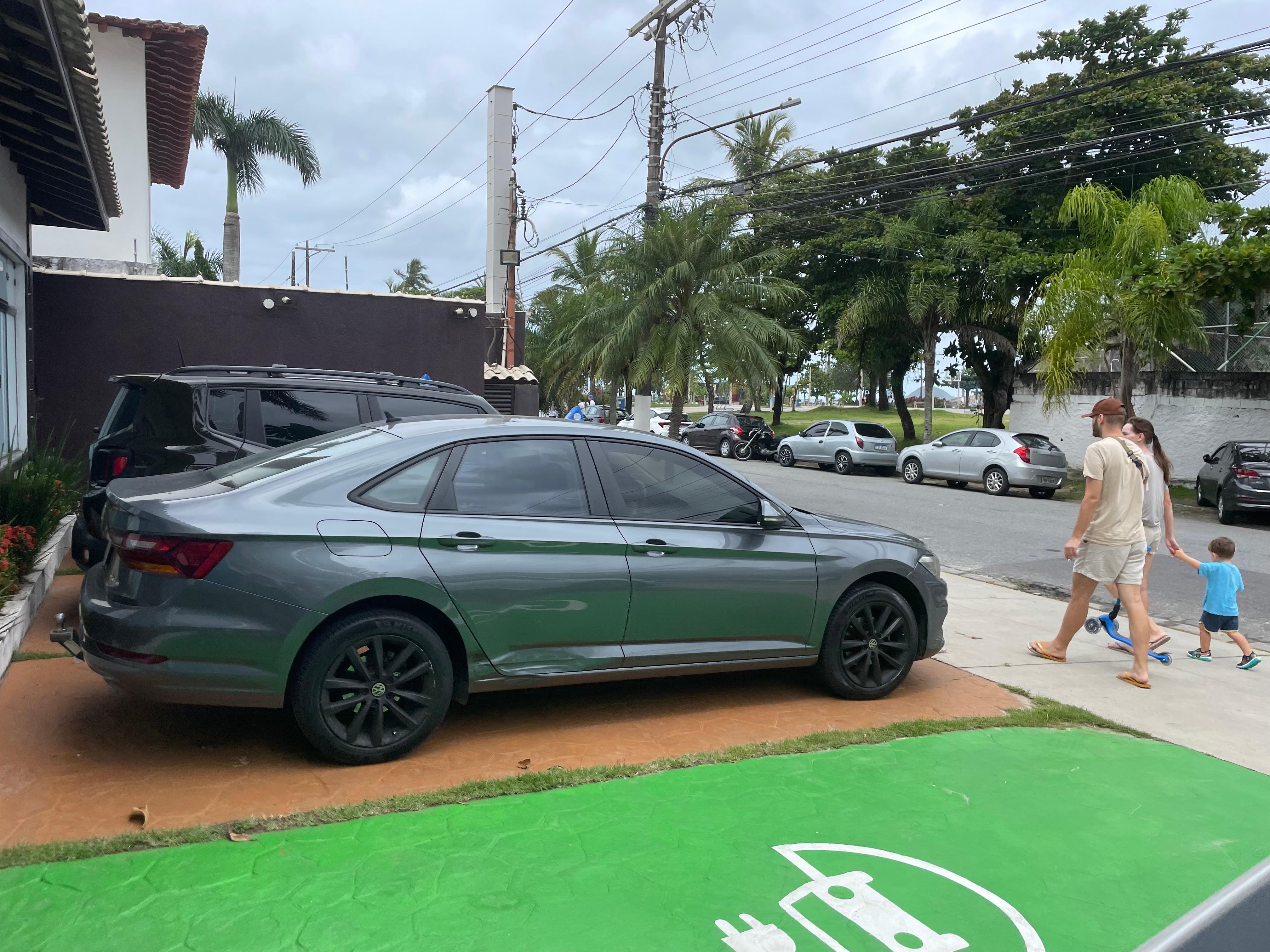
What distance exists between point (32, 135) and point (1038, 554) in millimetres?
11496

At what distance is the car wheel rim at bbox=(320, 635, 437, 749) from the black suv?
2.60 metres

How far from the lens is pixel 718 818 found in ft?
13.3

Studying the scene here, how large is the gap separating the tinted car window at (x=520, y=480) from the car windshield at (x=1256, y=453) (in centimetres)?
1564

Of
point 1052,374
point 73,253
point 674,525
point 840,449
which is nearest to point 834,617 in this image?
point 674,525

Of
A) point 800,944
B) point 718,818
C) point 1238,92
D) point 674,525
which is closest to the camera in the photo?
point 800,944

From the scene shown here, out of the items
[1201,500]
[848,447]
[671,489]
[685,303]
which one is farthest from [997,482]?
[671,489]

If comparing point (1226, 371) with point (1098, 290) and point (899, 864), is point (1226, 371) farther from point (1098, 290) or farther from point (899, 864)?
point (899, 864)

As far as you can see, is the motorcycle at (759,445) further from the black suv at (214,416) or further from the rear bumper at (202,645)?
the rear bumper at (202,645)

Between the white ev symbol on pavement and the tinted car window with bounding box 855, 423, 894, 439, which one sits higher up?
the tinted car window with bounding box 855, 423, 894, 439

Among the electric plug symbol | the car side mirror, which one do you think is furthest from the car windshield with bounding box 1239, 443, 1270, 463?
the electric plug symbol

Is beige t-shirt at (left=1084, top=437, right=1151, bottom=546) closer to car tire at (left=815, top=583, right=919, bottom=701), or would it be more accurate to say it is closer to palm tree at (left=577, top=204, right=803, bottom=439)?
car tire at (left=815, top=583, right=919, bottom=701)

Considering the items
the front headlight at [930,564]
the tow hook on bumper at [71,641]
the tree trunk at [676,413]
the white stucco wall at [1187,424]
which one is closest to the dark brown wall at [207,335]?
the tree trunk at [676,413]

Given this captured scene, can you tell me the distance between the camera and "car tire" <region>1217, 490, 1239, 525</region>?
656 inches

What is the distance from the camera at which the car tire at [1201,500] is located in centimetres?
1890
